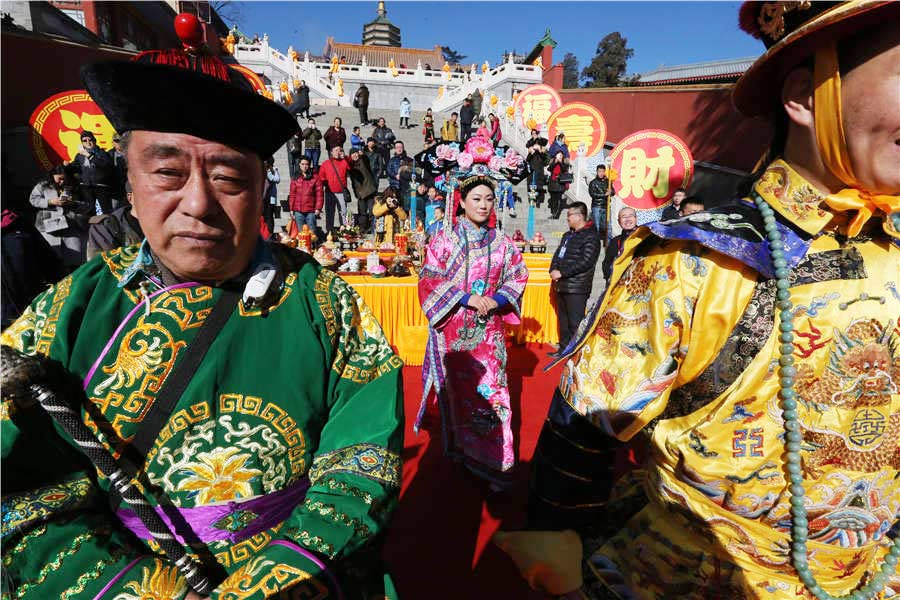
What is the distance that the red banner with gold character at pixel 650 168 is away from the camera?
6.10 metres

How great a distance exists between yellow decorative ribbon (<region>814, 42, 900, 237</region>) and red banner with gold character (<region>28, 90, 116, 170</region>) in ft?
29.6

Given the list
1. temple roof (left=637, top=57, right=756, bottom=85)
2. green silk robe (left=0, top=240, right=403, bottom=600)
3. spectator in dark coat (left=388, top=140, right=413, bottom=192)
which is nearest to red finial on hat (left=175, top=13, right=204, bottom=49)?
green silk robe (left=0, top=240, right=403, bottom=600)

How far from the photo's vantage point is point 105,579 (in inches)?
36.3

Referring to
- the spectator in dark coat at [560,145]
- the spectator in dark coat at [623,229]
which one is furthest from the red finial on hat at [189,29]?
the spectator in dark coat at [560,145]

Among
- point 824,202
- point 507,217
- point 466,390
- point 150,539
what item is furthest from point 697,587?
point 507,217

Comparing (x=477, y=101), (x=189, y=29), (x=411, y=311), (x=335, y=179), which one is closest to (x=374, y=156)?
(x=335, y=179)

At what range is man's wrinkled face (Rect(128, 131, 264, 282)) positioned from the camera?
1.07m

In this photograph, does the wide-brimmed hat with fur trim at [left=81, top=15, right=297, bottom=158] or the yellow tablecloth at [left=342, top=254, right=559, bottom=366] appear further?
the yellow tablecloth at [left=342, top=254, right=559, bottom=366]

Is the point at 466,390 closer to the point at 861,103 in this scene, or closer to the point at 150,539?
the point at 150,539

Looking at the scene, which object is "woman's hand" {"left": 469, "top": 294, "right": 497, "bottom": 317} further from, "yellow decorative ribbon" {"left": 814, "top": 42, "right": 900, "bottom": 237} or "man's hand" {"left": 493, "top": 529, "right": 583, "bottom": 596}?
"yellow decorative ribbon" {"left": 814, "top": 42, "right": 900, "bottom": 237}

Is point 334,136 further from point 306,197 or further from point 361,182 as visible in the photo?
point 306,197

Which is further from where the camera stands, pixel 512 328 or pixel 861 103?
pixel 512 328

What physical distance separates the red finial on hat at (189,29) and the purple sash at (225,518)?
112 centimetres

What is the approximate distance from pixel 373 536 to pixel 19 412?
0.83 metres
